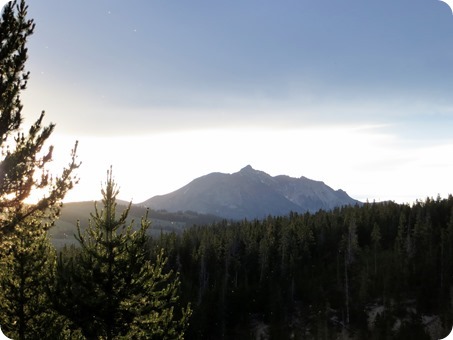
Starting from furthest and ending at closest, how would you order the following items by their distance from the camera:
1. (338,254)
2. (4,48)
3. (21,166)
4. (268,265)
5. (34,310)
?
(338,254)
(268,265)
(34,310)
(21,166)
(4,48)

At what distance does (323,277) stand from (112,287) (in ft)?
318

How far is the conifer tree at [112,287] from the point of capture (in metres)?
16.8

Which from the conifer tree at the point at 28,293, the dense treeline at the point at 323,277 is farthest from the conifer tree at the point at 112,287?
the dense treeline at the point at 323,277

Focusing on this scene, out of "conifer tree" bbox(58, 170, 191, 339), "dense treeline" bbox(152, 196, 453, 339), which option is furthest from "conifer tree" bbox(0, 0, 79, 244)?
"dense treeline" bbox(152, 196, 453, 339)

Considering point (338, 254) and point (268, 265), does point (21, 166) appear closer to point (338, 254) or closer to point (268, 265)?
point (268, 265)

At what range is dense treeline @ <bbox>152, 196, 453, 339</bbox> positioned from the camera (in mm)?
83312

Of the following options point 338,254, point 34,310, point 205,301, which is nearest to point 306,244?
point 338,254

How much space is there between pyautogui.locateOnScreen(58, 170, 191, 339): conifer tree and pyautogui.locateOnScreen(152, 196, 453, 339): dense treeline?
190ft

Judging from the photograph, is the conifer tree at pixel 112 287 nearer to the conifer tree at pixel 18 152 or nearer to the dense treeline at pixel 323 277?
the conifer tree at pixel 18 152

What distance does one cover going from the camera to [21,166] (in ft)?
40.5

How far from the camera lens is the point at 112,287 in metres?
17.5

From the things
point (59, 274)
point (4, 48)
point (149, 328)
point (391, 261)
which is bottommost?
point (391, 261)

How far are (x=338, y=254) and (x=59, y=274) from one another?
10987cm

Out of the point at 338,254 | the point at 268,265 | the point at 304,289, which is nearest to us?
the point at 304,289
